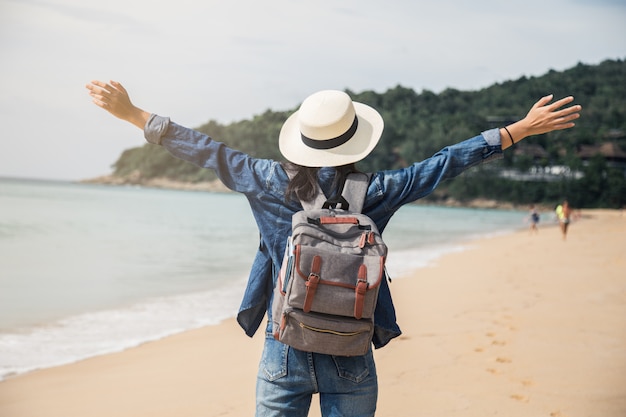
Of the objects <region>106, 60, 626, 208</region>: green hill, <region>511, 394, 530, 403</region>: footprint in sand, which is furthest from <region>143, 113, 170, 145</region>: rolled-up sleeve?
<region>106, 60, 626, 208</region>: green hill

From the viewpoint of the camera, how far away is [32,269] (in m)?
10.7

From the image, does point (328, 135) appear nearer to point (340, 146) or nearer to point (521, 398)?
point (340, 146)

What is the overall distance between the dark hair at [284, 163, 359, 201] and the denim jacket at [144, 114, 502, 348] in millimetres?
21

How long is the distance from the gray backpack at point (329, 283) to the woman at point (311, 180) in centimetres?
8

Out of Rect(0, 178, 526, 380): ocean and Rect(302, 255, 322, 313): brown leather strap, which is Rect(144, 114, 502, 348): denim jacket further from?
Rect(0, 178, 526, 380): ocean

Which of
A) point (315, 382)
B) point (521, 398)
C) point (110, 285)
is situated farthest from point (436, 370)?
point (110, 285)

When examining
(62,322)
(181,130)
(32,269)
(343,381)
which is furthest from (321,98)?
(32,269)

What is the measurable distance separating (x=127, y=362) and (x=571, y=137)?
219ft

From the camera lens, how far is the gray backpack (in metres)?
1.53

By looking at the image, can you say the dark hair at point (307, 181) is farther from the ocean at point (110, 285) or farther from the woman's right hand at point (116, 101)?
the ocean at point (110, 285)

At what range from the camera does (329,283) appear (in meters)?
1.53

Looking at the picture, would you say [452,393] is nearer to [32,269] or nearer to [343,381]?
[343,381]

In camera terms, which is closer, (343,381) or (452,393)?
(343,381)

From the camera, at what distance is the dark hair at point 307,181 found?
5.43 feet
